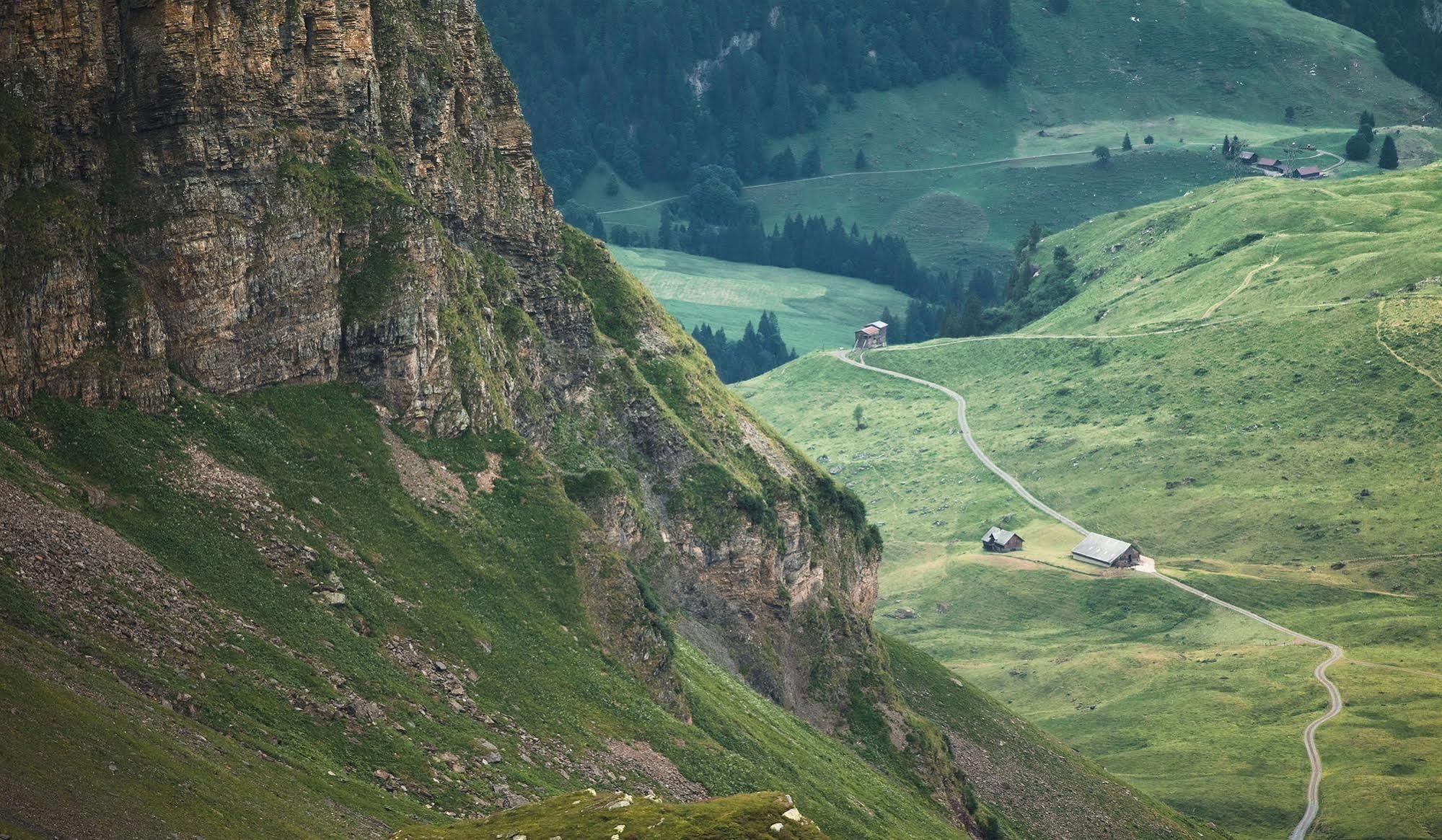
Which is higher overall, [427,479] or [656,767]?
[427,479]

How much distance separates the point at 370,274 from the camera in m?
101

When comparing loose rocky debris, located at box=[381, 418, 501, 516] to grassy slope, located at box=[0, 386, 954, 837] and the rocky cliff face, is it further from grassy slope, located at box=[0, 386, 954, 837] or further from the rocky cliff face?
the rocky cliff face

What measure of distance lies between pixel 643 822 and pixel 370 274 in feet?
142

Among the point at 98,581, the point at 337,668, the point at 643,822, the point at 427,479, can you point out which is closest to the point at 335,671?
the point at 337,668

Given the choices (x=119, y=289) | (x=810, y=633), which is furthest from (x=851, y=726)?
(x=119, y=289)

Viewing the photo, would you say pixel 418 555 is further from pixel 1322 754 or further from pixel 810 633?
pixel 1322 754

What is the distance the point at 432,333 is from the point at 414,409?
5.02 m

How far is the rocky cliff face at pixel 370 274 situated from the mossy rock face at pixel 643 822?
97.4ft

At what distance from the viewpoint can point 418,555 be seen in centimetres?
9700

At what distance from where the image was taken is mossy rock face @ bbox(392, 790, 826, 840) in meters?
71.1

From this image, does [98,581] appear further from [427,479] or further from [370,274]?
[370,274]

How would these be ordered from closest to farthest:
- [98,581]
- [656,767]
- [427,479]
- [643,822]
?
[643,822] < [98,581] < [427,479] < [656,767]

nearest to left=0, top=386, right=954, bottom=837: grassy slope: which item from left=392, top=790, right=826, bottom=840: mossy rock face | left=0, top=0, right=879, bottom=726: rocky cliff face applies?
left=0, top=0, right=879, bottom=726: rocky cliff face

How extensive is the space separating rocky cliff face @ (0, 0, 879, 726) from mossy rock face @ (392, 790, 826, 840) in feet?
97.4
